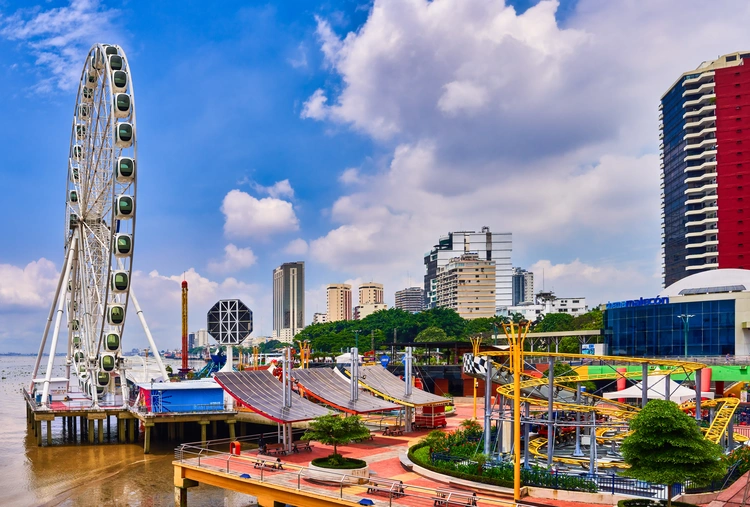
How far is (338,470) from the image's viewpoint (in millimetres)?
33688

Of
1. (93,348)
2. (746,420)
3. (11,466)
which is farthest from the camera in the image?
(93,348)

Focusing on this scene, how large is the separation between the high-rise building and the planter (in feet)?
394

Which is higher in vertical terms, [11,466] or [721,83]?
[721,83]

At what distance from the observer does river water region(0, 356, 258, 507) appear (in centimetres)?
4275

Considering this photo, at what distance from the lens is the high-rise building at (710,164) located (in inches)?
5320

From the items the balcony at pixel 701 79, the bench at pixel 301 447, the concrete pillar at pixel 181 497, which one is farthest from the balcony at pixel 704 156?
the concrete pillar at pixel 181 497

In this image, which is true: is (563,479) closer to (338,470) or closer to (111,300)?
(338,470)

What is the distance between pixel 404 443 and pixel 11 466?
1261 inches

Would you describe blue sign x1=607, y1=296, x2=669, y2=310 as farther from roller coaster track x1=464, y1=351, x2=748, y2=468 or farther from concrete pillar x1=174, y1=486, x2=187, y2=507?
concrete pillar x1=174, y1=486, x2=187, y2=507

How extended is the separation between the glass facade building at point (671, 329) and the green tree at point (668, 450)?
64.9 meters

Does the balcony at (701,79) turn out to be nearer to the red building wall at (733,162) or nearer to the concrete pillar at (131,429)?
the red building wall at (733,162)

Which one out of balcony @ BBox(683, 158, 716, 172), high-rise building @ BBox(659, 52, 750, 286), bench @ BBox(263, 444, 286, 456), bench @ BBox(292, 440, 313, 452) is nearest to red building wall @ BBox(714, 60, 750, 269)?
high-rise building @ BBox(659, 52, 750, 286)

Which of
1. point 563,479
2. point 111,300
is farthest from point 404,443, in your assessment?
point 111,300

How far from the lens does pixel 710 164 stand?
139625mm
